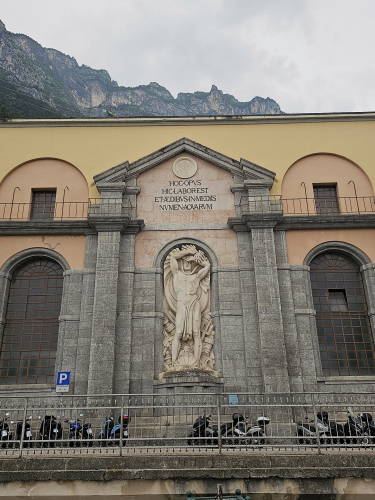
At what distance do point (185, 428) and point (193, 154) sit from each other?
1152cm

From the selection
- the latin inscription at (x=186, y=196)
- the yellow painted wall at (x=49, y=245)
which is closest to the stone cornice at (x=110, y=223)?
the yellow painted wall at (x=49, y=245)

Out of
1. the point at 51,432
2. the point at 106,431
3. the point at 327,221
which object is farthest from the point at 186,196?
the point at 51,432

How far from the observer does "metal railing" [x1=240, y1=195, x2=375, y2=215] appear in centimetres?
1961

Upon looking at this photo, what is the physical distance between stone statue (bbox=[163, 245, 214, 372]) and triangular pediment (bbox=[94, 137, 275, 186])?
12.6ft

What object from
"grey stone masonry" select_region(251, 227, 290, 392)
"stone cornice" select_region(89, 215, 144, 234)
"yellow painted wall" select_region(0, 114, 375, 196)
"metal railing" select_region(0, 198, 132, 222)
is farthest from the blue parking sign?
"yellow painted wall" select_region(0, 114, 375, 196)

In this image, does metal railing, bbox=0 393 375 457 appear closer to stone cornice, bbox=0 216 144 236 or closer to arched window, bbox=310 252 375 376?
arched window, bbox=310 252 375 376

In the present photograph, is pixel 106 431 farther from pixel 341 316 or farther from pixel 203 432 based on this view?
pixel 341 316

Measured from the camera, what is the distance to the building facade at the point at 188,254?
655 inches

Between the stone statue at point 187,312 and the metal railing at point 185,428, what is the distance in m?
1.52

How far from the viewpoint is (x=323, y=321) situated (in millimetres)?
17875

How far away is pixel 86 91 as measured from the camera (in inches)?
4968

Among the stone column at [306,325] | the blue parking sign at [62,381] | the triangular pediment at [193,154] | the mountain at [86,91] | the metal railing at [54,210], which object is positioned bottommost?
the blue parking sign at [62,381]

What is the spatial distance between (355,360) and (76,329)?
10190mm

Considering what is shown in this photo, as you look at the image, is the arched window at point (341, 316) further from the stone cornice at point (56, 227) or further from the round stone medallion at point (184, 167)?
the stone cornice at point (56, 227)
